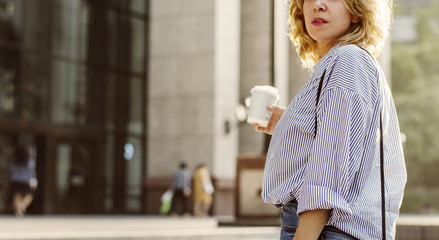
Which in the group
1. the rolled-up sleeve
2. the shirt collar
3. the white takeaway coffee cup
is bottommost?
the rolled-up sleeve

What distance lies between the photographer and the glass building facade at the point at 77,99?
22.7 meters

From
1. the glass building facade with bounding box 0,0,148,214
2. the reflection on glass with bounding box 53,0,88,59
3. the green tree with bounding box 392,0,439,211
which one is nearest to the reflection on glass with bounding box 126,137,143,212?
the glass building facade with bounding box 0,0,148,214

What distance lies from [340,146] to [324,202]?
0.16m

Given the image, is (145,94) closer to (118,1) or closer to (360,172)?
(118,1)

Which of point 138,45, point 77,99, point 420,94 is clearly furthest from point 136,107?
point 420,94

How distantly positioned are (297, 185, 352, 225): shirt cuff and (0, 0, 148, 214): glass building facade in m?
20.9

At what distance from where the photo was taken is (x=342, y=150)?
1.99m

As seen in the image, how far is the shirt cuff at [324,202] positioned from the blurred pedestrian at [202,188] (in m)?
20.4

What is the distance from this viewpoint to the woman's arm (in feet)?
6.45

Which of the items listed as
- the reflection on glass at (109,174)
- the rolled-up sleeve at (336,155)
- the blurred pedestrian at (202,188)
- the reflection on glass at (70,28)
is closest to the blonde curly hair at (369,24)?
the rolled-up sleeve at (336,155)

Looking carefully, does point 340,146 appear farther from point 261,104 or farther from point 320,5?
point 261,104

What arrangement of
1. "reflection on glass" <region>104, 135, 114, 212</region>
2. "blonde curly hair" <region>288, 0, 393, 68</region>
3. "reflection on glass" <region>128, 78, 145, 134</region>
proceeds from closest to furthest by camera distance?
"blonde curly hair" <region>288, 0, 393, 68</region> → "reflection on glass" <region>104, 135, 114, 212</region> → "reflection on glass" <region>128, 78, 145, 134</region>

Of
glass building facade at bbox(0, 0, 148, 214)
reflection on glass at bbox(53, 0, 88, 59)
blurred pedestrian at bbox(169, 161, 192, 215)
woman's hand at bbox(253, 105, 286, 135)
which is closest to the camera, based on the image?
woman's hand at bbox(253, 105, 286, 135)

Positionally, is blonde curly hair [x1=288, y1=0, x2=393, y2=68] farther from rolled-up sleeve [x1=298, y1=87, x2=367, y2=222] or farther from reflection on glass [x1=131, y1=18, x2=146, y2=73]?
→ reflection on glass [x1=131, y1=18, x2=146, y2=73]
